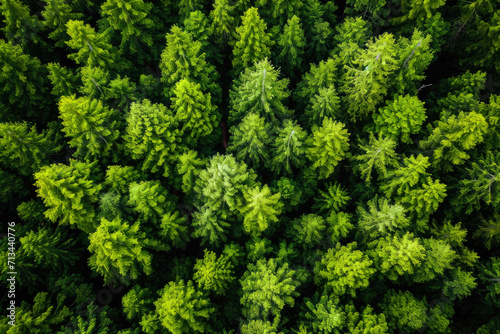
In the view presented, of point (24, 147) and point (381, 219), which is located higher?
point (381, 219)

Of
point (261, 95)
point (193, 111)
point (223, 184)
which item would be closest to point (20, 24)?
point (193, 111)

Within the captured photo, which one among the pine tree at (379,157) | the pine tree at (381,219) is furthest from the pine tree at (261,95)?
the pine tree at (381,219)

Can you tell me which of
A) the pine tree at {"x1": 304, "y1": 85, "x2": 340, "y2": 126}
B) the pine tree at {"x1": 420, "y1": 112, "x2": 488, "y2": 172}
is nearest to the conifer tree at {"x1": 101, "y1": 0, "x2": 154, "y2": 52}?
the pine tree at {"x1": 304, "y1": 85, "x2": 340, "y2": 126}

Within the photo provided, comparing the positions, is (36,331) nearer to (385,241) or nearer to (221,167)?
(221,167)

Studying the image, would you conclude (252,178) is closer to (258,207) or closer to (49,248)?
(258,207)

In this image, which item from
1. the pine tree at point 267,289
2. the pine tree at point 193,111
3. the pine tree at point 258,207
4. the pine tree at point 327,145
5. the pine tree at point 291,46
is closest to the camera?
the pine tree at point 267,289

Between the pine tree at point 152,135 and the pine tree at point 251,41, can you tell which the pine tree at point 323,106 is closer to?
the pine tree at point 251,41
